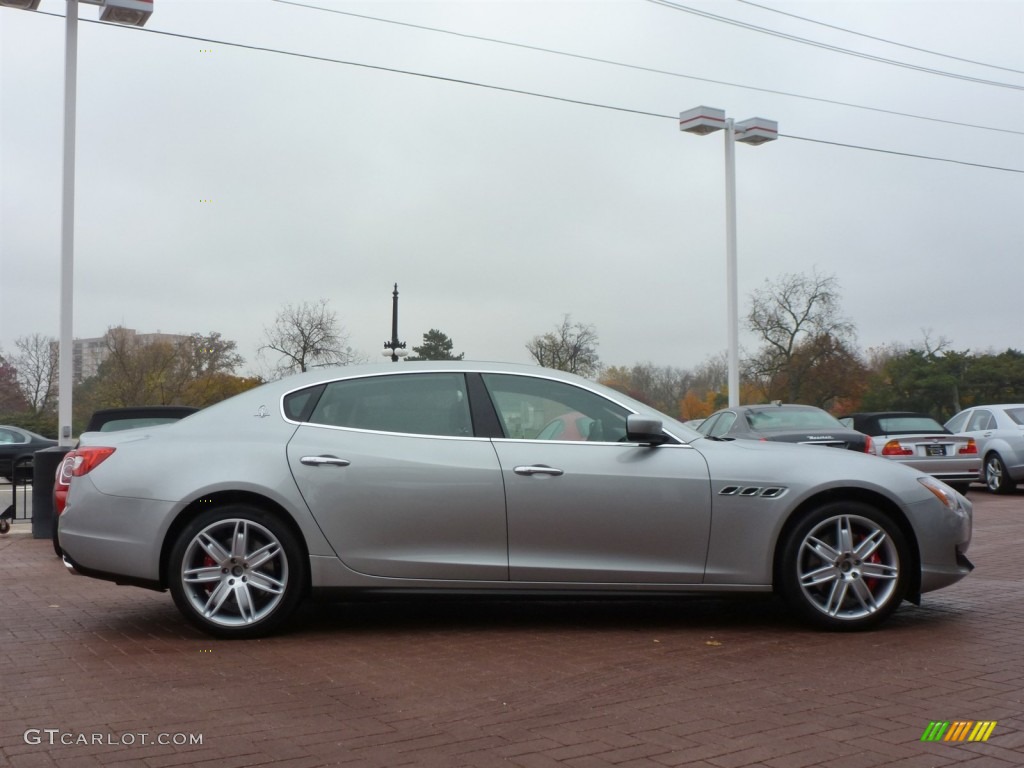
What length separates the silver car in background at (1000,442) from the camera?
18.5m

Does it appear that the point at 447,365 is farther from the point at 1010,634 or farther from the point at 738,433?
the point at 738,433

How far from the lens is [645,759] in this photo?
386cm

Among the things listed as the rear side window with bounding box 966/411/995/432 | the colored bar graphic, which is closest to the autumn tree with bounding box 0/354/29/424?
the rear side window with bounding box 966/411/995/432

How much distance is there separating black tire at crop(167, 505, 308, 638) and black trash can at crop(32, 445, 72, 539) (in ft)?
21.6

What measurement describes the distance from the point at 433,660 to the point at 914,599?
9.62 ft

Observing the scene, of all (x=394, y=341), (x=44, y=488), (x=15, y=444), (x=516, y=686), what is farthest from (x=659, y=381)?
(x=516, y=686)

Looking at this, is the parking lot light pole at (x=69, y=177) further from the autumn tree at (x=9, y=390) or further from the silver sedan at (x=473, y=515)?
the autumn tree at (x=9, y=390)

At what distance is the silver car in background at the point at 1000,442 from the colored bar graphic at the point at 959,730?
15.7 meters

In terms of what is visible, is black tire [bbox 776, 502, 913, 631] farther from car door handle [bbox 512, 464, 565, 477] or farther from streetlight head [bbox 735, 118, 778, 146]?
streetlight head [bbox 735, 118, 778, 146]

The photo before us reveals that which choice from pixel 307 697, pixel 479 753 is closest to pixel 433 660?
pixel 307 697

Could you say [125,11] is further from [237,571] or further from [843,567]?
[843,567]

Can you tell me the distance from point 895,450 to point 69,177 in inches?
510

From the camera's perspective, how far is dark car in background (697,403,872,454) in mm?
13250

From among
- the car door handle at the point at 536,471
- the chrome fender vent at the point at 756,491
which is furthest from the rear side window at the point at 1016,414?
the car door handle at the point at 536,471
